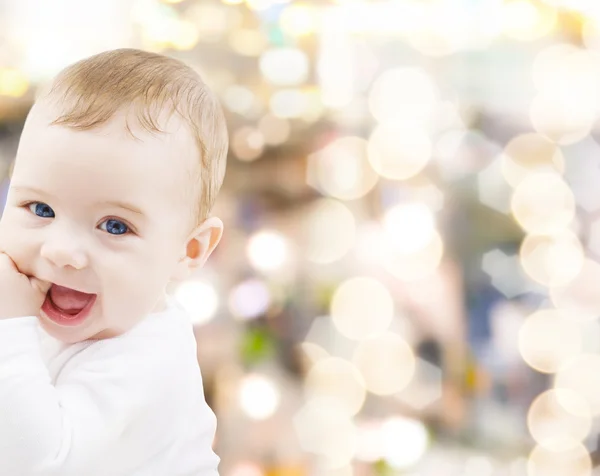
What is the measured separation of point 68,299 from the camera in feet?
1.90

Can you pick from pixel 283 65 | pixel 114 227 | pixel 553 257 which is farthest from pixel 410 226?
pixel 114 227

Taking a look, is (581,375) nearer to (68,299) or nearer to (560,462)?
(560,462)

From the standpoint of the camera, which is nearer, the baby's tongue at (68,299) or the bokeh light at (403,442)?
the baby's tongue at (68,299)

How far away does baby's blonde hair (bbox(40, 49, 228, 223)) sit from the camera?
0.57m

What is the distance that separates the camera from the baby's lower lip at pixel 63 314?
57 cm

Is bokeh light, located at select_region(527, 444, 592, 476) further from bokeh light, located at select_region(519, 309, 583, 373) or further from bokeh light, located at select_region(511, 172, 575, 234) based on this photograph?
bokeh light, located at select_region(511, 172, 575, 234)

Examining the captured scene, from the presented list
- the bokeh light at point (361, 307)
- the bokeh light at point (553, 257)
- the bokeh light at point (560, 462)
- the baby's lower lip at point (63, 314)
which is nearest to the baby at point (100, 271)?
the baby's lower lip at point (63, 314)

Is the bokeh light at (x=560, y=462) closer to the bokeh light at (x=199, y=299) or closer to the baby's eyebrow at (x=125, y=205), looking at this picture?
the bokeh light at (x=199, y=299)

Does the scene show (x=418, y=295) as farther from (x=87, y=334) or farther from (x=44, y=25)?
(x=87, y=334)

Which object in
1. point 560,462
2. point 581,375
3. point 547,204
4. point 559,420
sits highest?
point 547,204

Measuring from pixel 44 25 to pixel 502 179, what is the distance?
1.05 meters

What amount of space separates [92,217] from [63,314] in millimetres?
79

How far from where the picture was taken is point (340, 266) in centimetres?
174

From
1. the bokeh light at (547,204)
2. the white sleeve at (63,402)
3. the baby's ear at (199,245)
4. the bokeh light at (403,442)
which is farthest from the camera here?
the bokeh light at (403,442)
